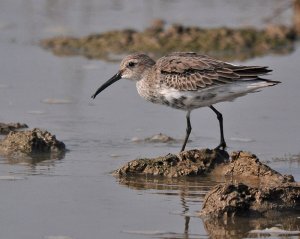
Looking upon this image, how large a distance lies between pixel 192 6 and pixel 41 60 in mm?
5025

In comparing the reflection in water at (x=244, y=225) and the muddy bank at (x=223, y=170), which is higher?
the muddy bank at (x=223, y=170)

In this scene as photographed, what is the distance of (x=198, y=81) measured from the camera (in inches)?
397

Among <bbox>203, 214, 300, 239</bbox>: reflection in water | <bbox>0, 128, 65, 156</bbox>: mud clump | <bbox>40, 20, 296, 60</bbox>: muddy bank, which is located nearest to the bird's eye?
<bbox>0, 128, 65, 156</bbox>: mud clump

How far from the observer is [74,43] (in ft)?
52.1

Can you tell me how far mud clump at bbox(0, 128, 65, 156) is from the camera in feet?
32.6

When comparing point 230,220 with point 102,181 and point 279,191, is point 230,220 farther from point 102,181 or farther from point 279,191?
point 102,181

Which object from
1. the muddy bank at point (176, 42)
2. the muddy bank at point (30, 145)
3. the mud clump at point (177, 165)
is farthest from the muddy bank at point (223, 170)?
the muddy bank at point (176, 42)

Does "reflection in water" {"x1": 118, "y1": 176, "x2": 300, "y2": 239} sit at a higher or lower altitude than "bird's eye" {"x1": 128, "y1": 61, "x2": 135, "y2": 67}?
lower

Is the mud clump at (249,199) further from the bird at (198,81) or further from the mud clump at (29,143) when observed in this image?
the mud clump at (29,143)

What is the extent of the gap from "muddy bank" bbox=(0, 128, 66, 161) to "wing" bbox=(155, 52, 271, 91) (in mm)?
1346

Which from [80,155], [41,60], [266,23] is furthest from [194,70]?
[266,23]

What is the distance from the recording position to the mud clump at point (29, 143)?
32.6 feet

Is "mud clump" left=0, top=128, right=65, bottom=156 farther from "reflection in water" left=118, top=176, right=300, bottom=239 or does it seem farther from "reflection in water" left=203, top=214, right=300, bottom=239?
"reflection in water" left=203, top=214, right=300, bottom=239

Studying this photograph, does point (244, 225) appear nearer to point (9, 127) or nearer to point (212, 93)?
point (212, 93)
